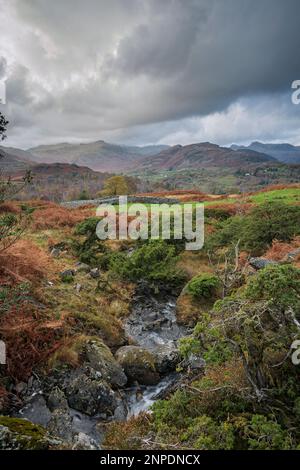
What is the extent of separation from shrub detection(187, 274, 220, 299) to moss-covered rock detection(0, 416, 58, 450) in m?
7.75

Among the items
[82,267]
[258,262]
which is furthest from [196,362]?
[82,267]

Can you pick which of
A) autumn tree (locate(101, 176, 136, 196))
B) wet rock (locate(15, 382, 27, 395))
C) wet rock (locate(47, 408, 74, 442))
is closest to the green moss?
wet rock (locate(47, 408, 74, 442))

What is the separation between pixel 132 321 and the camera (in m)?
11.9

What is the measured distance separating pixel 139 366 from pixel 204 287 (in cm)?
428

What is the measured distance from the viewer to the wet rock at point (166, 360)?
29.1 feet

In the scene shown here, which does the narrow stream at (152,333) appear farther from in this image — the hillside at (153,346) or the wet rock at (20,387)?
the wet rock at (20,387)

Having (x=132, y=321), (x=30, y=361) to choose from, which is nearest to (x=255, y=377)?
(x=30, y=361)

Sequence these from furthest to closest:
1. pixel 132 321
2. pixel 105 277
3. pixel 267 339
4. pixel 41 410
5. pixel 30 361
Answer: pixel 105 277 → pixel 132 321 → pixel 30 361 → pixel 41 410 → pixel 267 339

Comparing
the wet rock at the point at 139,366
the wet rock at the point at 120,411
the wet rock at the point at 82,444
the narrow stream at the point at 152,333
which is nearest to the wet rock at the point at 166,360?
the narrow stream at the point at 152,333

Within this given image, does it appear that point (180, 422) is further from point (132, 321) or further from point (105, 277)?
point (105, 277)

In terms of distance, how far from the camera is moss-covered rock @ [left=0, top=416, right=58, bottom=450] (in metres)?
4.47

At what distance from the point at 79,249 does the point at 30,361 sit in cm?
931

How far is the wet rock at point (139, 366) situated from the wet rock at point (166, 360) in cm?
17

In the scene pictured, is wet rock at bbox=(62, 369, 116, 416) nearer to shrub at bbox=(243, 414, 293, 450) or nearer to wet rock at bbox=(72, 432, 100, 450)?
wet rock at bbox=(72, 432, 100, 450)
